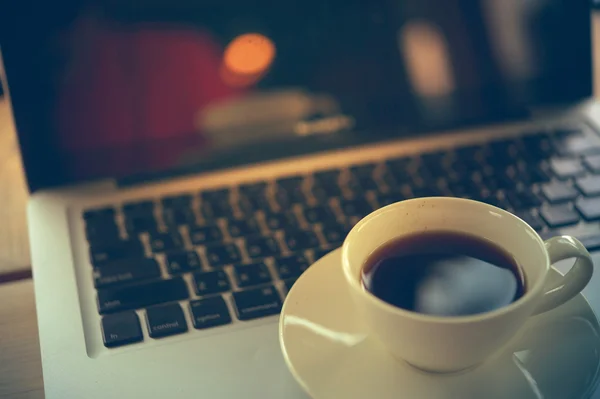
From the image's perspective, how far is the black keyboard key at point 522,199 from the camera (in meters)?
0.61

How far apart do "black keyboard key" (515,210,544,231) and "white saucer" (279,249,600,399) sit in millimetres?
119

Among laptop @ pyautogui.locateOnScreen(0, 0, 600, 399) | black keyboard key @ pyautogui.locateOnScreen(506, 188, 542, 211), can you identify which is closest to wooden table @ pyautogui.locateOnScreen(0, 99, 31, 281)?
laptop @ pyautogui.locateOnScreen(0, 0, 600, 399)

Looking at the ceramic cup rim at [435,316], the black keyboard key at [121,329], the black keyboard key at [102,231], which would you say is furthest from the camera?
the black keyboard key at [102,231]

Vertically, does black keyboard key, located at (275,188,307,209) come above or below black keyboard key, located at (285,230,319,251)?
above

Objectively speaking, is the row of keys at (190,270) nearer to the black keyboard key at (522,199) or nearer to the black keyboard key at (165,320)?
the black keyboard key at (165,320)

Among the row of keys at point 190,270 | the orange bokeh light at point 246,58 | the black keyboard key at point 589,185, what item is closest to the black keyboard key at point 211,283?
the row of keys at point 190,270

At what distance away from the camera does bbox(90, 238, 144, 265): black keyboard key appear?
566 mm

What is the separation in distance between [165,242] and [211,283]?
0.24 ft

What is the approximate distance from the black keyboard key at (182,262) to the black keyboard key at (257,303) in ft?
0.18

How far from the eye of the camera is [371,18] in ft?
2.30

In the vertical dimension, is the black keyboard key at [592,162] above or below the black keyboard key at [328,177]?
below

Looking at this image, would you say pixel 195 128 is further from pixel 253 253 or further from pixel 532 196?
pixel 532 196

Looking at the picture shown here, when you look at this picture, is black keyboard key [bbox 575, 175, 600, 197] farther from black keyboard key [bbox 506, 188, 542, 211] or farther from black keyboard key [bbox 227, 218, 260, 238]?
black keyboard key [bbox 227, 218, 260, 238]

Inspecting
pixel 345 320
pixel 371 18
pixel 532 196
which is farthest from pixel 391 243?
pixel 371 18
